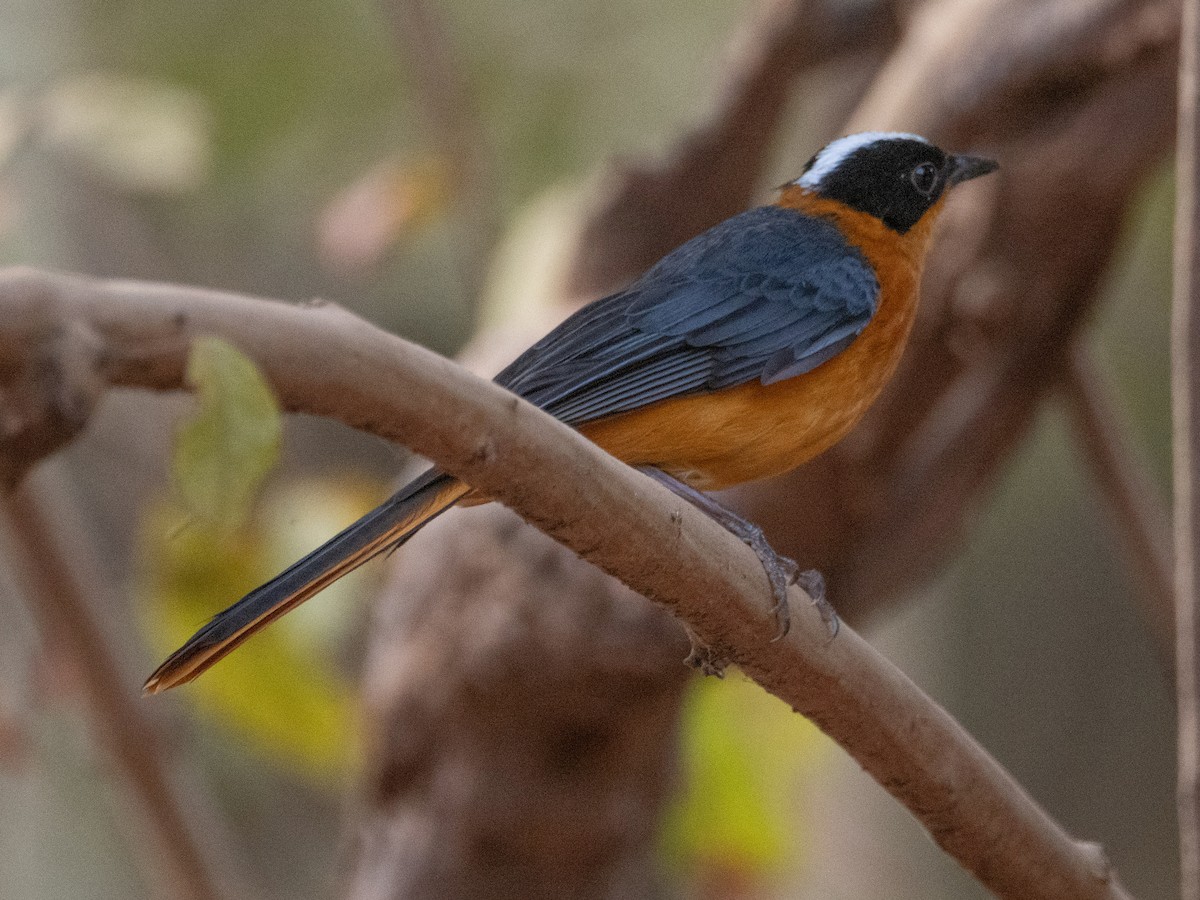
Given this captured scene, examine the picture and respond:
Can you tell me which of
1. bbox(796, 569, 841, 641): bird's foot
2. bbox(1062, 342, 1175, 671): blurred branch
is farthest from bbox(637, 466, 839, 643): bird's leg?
bbox(1062, 342, 1175, 671): blurred branch

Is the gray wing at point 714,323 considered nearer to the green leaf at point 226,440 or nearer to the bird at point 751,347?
the bird at point 751,347

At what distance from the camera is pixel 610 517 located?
1.98 m

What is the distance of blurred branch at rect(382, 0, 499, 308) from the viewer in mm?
5012

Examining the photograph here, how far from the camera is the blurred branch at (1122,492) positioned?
4.58 m

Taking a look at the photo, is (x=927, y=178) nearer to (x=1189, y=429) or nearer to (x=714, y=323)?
(x=714, y=323)

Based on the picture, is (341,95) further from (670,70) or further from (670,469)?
(670,469)

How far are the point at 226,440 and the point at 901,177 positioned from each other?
2.41 metres

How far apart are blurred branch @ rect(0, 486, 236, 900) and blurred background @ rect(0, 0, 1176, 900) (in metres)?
0.10

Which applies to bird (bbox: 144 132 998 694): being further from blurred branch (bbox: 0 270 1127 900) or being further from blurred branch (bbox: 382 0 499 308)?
blurred branch (bbox: 382 0 499 308)

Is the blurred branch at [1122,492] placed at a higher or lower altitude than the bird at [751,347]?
lower

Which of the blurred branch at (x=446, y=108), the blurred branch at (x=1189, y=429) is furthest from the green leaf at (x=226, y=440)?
the blurred branch at (x=446, y=108)

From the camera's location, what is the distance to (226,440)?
4.98 ft

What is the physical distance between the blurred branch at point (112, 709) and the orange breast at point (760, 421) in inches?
62.5

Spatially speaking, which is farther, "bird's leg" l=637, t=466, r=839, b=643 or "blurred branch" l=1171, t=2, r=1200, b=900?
"blurred branch" l=1171, t=2, r=1200, b=900
